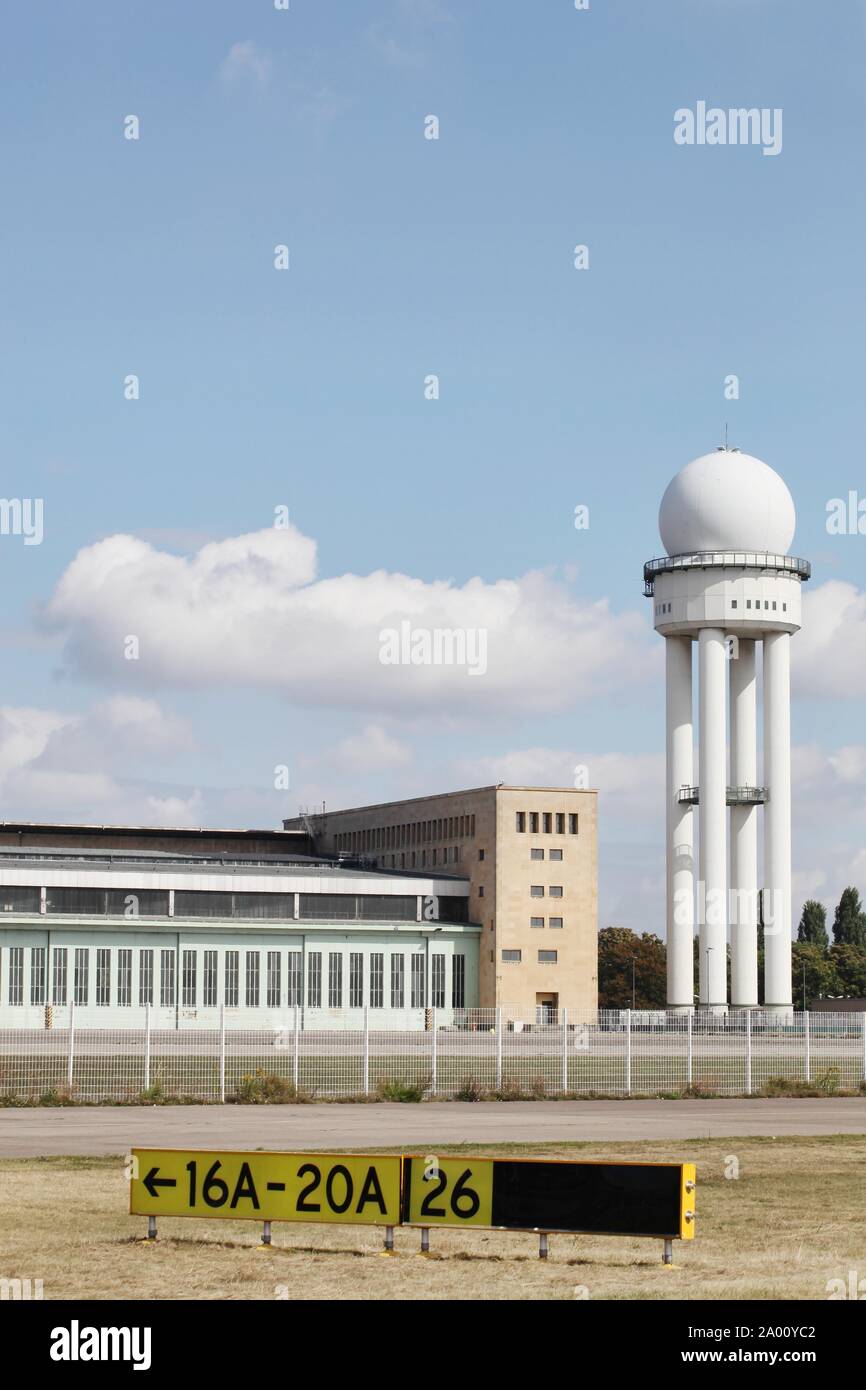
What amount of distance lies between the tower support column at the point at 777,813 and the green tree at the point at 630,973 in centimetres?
4838

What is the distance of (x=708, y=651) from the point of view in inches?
3816

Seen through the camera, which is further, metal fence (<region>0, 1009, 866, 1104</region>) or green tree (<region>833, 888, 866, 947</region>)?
green tree (<region>833, 888, 866, 947</region>)

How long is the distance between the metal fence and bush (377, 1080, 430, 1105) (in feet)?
0.30

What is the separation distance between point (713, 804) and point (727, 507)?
Answer: 51.5ft

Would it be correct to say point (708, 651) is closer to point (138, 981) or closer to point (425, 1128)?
point (138, 981)

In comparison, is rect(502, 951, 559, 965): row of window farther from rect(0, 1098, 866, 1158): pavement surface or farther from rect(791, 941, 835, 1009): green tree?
rect(0, 1098, 866, 1158): pavement surface

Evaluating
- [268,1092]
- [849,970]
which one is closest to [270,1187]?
[268,1092]

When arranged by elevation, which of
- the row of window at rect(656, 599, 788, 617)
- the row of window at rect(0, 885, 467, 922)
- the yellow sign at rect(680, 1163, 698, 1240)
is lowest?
the yellow sign at rect(680, 1163, 698, 1240)

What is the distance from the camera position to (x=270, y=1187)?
56.9 feet

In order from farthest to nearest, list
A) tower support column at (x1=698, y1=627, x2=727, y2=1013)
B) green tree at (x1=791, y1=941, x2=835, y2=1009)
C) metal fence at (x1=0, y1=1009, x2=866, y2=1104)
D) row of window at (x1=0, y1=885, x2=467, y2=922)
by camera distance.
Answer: green tree at (x1=791, y1=941, x2=835, y2=1009)
tower support column at (x1=698, y1=627, x2=727, y2=1013)
row of window at (x1=0, y1=885, x2=467, y2=922)
metal fence at (x1=0, y1=1009, x2=866, y2=1104)

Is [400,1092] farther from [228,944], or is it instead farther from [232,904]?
[232,904]

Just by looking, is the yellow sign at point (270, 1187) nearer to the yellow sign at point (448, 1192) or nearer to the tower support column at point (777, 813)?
the yellow sign at point (448, 1192)

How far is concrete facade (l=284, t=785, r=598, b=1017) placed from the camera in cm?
9894

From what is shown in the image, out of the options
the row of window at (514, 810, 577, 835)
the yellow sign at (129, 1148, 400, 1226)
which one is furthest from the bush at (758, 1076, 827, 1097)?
the row of window at (514, 810, 577, 835)
